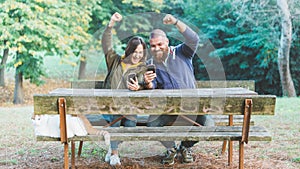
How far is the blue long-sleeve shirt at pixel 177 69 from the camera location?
14.4ft

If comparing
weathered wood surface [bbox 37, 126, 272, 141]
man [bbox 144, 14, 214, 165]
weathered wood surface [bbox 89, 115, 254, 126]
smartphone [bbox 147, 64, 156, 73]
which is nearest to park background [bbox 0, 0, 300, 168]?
weathered wood surface [bbox 89, 115, 254, 126]

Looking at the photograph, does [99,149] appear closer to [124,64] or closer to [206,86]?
[124,64]

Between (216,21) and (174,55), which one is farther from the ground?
(216,21)

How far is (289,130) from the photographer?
260 inches

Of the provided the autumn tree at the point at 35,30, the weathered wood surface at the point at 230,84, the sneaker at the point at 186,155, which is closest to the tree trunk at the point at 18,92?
the autumn tree at the point at 35,30

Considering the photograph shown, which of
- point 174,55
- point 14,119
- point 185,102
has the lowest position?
point 14,119

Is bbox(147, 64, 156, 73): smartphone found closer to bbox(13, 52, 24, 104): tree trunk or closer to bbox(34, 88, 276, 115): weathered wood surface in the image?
bbox(34, 88, 276, 115): weathered wood surface

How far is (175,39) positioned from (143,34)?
4.53ft

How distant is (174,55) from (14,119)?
516 centimetres

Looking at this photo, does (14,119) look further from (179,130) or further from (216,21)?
(216,21)

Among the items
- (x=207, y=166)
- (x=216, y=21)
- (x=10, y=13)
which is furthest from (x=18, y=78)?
(x=207, y=166)

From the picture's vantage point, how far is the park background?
12.7 metres

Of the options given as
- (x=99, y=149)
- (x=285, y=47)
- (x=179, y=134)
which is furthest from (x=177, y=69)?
(x=285, y=47)

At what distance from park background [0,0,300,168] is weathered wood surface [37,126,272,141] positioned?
4128 millimetres
